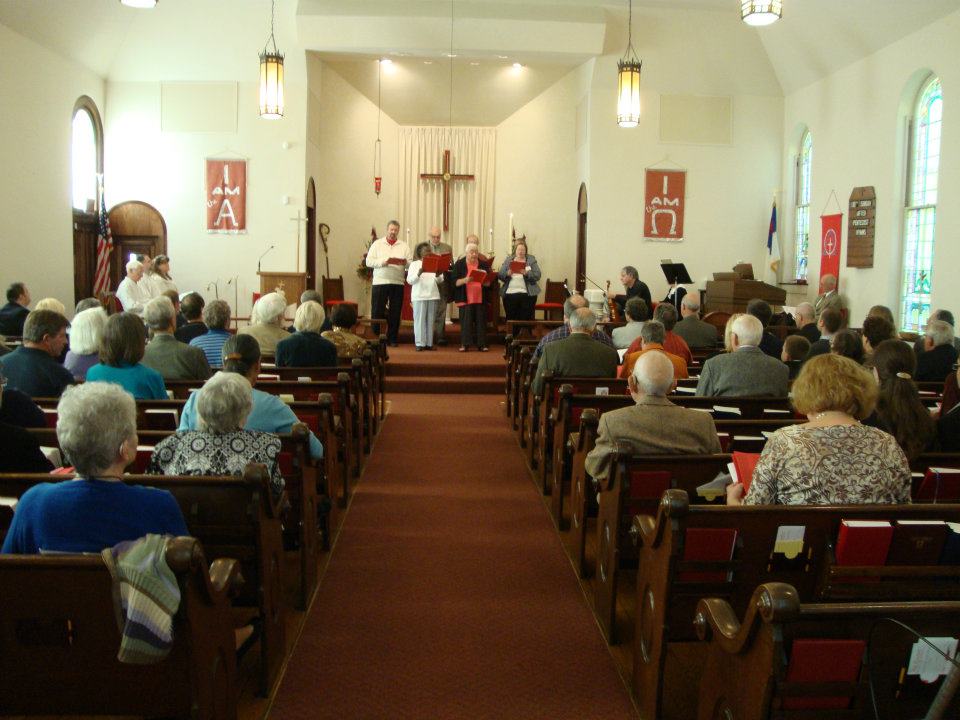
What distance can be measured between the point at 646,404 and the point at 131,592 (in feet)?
6.77

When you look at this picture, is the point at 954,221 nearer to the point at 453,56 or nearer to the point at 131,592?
the point at 453,56

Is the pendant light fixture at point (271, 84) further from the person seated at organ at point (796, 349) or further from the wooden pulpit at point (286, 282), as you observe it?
the person seated at organ at point (796, 349)

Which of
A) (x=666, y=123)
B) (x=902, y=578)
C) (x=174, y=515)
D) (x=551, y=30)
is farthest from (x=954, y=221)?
(x=174, y=515)

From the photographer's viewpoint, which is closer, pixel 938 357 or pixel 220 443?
pixel 220 443

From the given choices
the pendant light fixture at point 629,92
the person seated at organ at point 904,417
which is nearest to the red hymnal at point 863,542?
the person seated at organ at point 904,417

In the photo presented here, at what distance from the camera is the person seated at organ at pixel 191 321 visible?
20.0 feet

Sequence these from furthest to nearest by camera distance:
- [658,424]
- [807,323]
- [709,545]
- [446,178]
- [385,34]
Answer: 1. [446,178]
2. [385,34]
3. [807,323]
4. [658,424]
5. [709,545]

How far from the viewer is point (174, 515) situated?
2.06 metres

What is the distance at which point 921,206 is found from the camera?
29.1 feet

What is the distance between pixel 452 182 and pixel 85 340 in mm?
9313

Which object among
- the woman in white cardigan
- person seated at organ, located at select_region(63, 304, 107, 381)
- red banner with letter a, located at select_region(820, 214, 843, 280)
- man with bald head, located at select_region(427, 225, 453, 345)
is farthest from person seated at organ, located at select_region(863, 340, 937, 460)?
man with bald head, located at select_region(427, 225, 453, 345)

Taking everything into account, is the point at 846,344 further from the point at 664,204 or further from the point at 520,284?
the point at 664,204

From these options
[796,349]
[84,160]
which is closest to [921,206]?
[796,349]

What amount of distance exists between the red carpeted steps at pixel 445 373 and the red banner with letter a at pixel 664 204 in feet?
10.7
